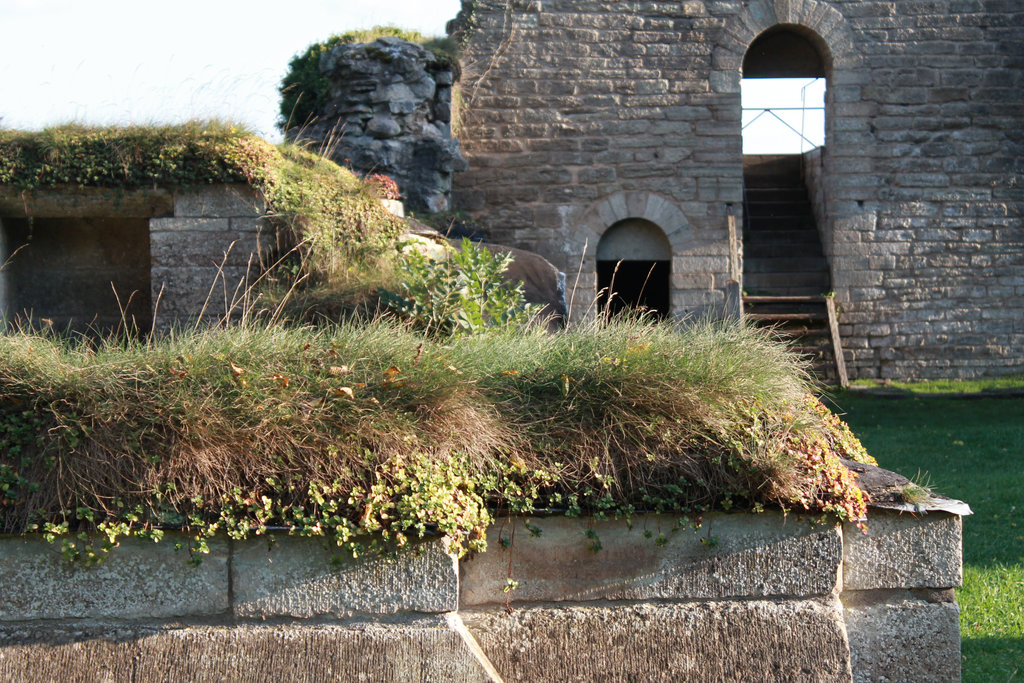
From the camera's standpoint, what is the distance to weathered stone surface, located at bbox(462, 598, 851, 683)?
2805 mm

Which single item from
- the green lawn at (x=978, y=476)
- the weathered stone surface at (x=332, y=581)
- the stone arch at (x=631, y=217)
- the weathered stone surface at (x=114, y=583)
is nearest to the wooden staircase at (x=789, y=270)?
the green lawn at (x=978, y=476)

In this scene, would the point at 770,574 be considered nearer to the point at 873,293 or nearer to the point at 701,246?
the point at 701,246

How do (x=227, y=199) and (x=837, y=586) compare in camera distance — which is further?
(x=227, y=199)

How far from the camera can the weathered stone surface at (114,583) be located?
2658 mm

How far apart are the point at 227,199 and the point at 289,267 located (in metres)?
0.57

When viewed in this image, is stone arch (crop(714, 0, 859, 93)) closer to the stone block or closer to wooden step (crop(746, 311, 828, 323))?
wooden step (crop(746, 311, 828, 323))

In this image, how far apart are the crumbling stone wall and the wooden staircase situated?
4170mm

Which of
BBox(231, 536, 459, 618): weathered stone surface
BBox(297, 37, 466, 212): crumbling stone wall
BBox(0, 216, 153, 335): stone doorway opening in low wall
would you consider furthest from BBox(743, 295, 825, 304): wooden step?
BBox(231, 536, 459, 618): weathered stone surface

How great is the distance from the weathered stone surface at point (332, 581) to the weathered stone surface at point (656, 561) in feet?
0.41

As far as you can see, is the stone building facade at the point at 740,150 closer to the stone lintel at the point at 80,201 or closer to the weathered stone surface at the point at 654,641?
the stone lintel at the point at 80,201

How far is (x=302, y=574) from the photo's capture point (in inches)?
106

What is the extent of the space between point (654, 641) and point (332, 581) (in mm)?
1029

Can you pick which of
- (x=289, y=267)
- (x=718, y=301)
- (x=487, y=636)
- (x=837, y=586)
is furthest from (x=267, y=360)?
(x=718, y=301)

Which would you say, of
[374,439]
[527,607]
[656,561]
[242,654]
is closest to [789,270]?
[656,561]
